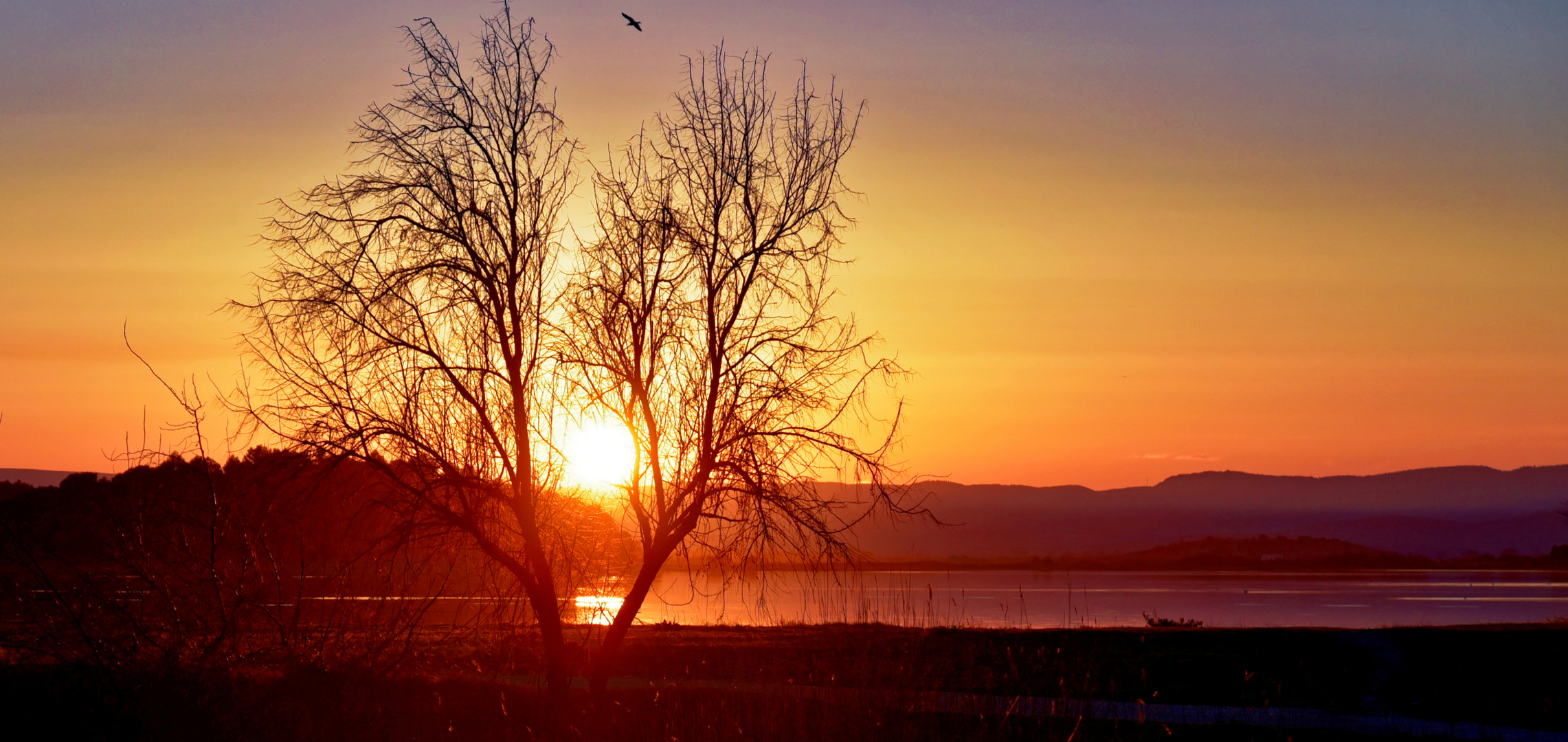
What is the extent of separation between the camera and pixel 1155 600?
47969mm

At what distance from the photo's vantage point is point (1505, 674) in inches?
733

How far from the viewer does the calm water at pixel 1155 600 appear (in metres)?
29.6

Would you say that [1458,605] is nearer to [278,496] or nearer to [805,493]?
[805,493]

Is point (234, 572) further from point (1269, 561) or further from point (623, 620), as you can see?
point (1269, 561)

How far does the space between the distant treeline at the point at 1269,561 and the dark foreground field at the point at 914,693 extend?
176 ft

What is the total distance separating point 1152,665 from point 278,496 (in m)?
15.4

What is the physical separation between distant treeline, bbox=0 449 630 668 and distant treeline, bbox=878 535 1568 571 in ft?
206

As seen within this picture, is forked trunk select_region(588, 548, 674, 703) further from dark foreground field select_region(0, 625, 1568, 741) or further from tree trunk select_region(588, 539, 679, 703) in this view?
dark foreground field select_region(0, 625, 1568, 741)

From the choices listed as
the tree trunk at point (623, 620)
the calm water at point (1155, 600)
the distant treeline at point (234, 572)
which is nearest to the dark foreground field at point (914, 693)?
the tree trunk at point (623, 620)

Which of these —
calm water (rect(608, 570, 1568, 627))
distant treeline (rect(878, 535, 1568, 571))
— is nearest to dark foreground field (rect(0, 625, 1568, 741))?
calm water (rect(608, 570, 1568, 627))

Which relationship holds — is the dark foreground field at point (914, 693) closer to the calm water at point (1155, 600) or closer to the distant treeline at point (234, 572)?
the distant treeline at point (234, 572)

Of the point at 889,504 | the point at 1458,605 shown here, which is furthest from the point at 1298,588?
the point at 889,504

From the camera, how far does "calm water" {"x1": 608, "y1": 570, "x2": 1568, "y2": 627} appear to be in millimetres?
29616

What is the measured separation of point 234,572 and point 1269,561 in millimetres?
100570
